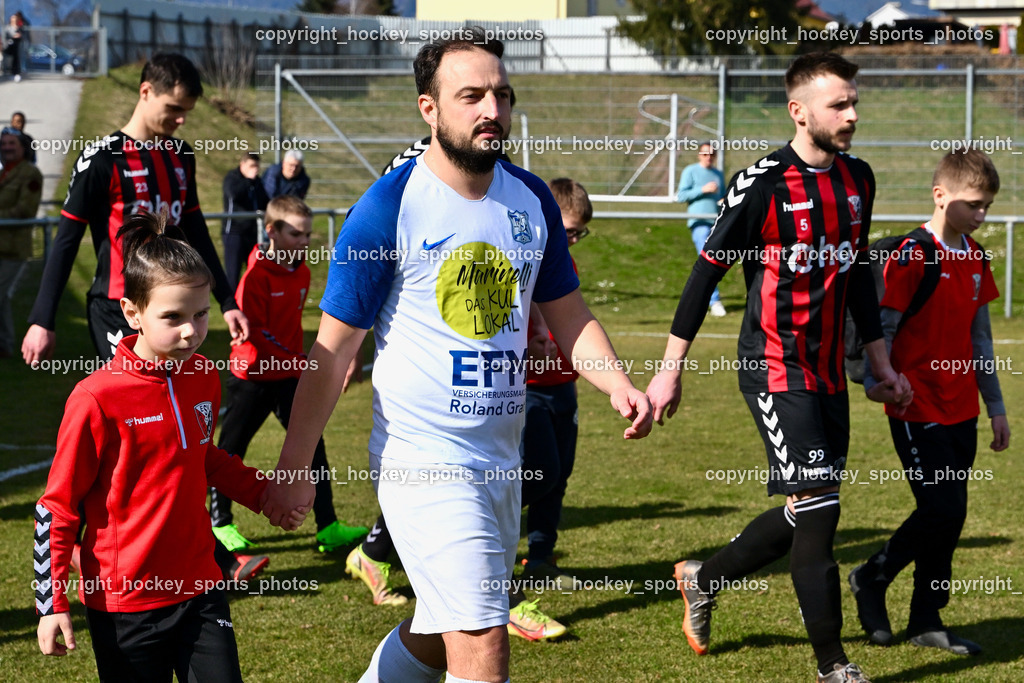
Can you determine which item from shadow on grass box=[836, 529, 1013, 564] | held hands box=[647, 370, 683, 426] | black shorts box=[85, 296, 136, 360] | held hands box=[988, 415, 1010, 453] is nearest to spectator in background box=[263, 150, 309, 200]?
black shorts box=[85, 296, 136, 360]

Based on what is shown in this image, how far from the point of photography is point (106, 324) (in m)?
5.33

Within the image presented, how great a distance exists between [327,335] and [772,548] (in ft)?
7.80

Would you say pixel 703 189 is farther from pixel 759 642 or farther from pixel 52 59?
pixel 52 59

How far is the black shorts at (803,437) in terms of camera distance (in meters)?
4.46

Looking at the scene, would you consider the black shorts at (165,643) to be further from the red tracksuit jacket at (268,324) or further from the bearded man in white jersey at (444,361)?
the red tracksuit jacket at (268,324)

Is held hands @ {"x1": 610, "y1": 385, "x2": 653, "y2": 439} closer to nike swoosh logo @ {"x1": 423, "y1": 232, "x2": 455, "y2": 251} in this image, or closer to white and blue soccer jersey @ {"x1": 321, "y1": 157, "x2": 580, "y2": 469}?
white and blue soccer jersey @ {"x1": 321, "y1": 157, "x2": 580, "y2": 469}

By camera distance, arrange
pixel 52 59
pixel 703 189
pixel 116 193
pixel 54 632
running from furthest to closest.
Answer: pixel 52 59 → pixel 703 189 → pixel 116 193 → pixel 54 632

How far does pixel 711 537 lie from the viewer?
6656 mm

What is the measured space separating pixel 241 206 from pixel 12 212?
3.43 m

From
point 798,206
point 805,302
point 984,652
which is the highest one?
point 798,206


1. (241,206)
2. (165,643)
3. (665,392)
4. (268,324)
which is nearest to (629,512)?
(268,324)

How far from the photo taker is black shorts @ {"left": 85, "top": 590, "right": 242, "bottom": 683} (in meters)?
3.28

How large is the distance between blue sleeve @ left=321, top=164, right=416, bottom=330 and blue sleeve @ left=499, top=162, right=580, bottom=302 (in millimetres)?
481

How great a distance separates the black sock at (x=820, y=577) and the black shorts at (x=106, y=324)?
10.0ft
